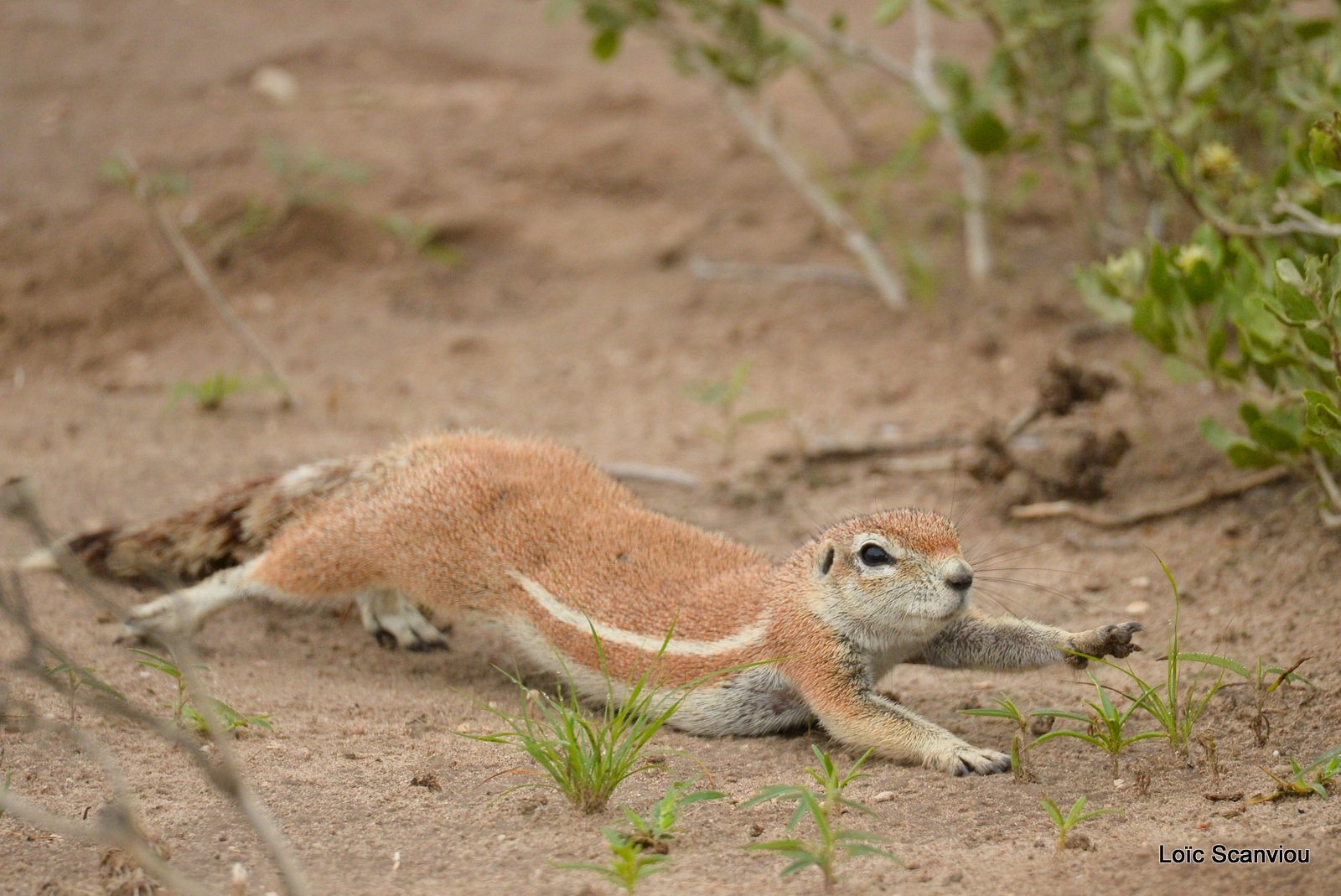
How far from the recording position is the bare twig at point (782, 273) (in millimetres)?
7012

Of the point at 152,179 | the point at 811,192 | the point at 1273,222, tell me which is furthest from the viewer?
the point at 152,179

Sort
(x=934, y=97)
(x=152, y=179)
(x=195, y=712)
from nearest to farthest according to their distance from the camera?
(x=195, y=712)
(x=934, y=97)
(x=152, y=179)

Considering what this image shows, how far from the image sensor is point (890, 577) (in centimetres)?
330

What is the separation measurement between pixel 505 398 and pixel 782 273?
5.71ft

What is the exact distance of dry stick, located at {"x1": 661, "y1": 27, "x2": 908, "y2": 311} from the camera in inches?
255

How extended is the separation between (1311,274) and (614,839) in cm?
221

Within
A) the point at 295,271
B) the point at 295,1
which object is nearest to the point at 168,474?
the point at 295,271

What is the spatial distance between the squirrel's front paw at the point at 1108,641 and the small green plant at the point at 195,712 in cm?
207

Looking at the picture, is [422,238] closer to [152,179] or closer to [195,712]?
[152,179]

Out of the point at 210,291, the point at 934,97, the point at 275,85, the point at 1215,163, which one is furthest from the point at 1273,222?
the point at 275,85

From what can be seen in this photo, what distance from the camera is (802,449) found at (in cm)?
544

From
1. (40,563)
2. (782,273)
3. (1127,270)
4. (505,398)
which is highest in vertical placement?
(1127,270)

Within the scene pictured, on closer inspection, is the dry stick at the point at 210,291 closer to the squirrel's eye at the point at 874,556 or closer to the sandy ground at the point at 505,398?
the sandy ground at the point at 505,398

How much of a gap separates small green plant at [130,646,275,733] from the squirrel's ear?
4.74ft
